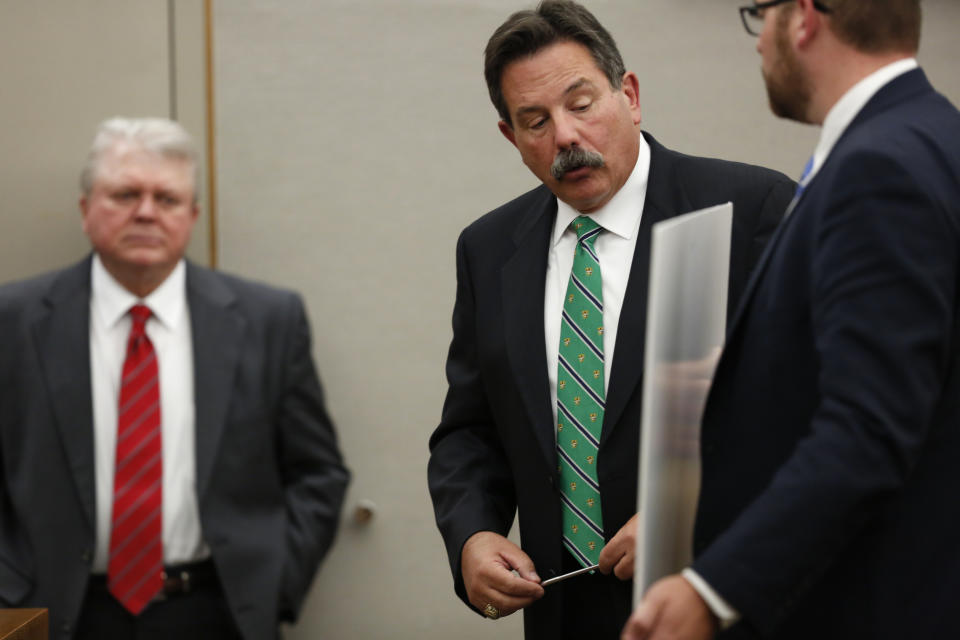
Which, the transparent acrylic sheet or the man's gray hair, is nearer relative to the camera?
the transparent acrylic sheet

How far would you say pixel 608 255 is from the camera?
189 centimetres

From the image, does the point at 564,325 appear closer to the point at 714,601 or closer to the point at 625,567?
the point at 625,567

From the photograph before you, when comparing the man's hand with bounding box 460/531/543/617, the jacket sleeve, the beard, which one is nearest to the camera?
the beard

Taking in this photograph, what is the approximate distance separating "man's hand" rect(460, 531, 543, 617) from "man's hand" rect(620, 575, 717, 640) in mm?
548

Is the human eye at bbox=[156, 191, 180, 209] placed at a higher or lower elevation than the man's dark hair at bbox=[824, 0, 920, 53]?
lower

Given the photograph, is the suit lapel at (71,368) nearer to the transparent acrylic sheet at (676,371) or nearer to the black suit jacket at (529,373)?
the black suit jacket at (529,373)

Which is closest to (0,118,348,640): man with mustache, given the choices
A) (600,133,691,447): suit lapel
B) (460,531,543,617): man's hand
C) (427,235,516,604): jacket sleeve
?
(427,235,516,604): jacket sleeve

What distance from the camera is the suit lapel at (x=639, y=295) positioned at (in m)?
1.76

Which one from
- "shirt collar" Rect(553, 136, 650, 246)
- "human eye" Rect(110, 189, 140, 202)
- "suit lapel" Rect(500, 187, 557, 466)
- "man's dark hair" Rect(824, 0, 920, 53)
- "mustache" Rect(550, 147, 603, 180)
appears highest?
"man's dark hair" Rect(824, 0, 920, 53)

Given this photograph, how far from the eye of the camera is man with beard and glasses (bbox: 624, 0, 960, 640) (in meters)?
1.11

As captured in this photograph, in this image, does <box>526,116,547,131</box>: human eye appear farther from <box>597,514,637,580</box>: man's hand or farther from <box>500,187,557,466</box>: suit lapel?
<box>597,514,637,580</box>: man's hand

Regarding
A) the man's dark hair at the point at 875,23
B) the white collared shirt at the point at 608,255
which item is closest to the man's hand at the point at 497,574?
the white collared shirt at the point at 608,255

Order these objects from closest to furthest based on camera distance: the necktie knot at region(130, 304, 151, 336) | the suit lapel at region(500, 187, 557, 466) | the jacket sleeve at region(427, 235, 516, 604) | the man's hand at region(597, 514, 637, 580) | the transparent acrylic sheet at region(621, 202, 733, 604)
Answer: the transparent acrylic sheet at region(621, 202, 733, 604), the man's hand at region(597, 514, 637, 580), the suit lapel at region(500, 187, 557, 466), the jacket sleeve at region(427, 235, 516, 604), the necktie knot at region(130, 304, 151, 336)

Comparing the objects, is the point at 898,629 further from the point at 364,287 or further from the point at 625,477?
the point at 364,287
